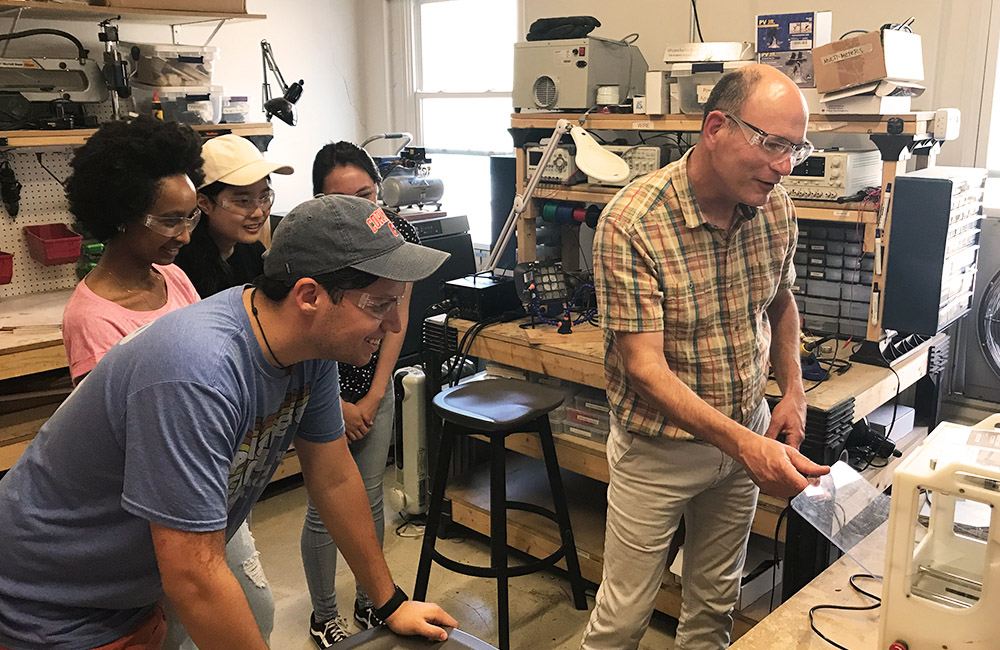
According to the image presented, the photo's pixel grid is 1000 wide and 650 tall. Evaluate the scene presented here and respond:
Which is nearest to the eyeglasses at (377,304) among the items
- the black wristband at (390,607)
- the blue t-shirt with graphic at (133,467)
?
the blue t-shirt with graphic at (133,467)

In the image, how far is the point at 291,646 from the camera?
8.67 ft

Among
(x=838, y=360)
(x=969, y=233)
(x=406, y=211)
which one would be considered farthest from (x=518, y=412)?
(x=406, y=211)

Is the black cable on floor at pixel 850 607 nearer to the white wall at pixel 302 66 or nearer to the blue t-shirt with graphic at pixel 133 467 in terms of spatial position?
the blue t-shirt with graphic at pixel 133 467

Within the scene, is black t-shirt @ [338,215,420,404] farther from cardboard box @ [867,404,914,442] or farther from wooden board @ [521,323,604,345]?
cardboard box @ [867,404,914,442]

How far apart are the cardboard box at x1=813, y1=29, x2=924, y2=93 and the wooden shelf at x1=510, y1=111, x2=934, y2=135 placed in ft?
0.35

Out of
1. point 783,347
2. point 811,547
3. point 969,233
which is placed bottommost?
point 811,547

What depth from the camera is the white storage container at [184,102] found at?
3.59 m

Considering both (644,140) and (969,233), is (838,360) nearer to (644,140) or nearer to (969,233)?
(969,233)

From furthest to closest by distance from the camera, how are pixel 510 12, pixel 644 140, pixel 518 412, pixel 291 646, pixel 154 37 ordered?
pixel 510 12
pixel 154 37
pixel 644 140
pixel 291 646
pixel 518 412

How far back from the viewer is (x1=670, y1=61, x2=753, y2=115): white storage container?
2.76 m

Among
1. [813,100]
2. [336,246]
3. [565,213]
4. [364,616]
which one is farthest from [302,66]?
[336,246]

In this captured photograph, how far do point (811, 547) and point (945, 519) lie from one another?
2.56 feet

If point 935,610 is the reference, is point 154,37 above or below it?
above

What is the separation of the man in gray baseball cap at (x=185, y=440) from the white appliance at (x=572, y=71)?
200cm
